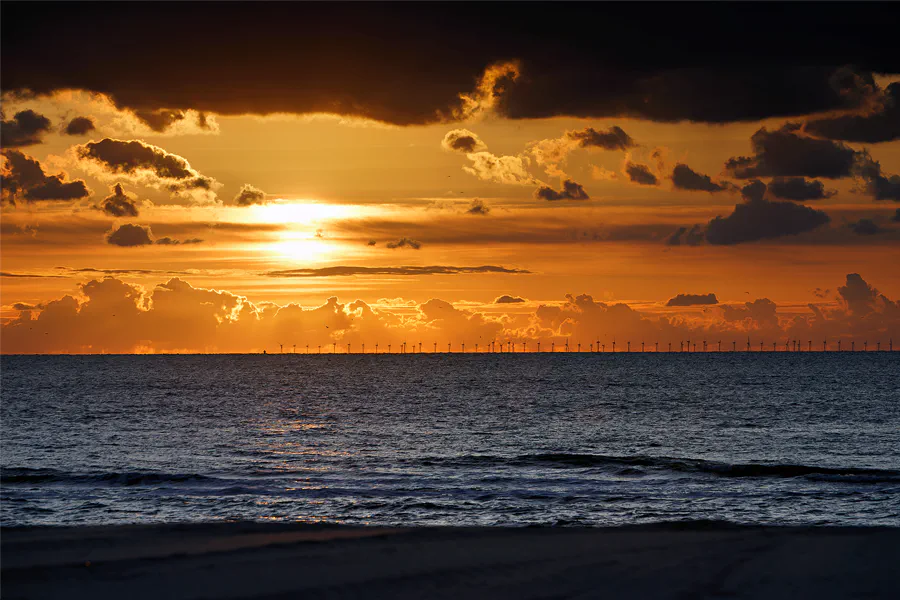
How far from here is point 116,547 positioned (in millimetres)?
28062

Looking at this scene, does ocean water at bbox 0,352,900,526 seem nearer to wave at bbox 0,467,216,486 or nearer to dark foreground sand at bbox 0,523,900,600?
wave at bbox 0,467,216,486

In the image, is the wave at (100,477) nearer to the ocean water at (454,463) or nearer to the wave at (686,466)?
the ocean water at (454,463)

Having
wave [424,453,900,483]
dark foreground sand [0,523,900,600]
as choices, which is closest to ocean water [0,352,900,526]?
wave [424,453,900,483]

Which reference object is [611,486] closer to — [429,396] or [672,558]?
[672,558]

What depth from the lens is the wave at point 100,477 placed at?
45875 mm

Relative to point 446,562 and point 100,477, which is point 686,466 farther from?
point 100,477

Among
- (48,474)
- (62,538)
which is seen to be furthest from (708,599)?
(48,474)

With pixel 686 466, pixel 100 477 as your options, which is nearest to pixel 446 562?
pixel 100 477

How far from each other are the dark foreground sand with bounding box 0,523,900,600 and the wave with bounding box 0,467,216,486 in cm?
1536

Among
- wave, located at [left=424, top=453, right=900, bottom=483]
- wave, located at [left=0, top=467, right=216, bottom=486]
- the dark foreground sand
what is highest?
the dark foreground sand

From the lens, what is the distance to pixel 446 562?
2662 cm

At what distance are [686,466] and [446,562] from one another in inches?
1196

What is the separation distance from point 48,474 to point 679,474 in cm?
3529

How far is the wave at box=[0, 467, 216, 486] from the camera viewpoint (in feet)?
151
